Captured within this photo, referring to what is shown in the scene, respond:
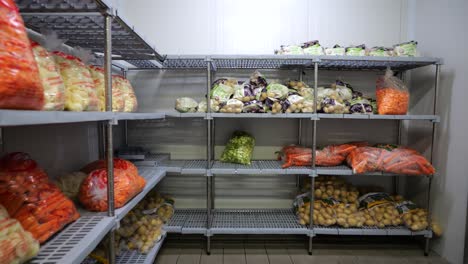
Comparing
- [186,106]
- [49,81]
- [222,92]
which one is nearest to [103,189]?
[49,81]

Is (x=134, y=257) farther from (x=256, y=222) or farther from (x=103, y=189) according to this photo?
(x=256, y=222)

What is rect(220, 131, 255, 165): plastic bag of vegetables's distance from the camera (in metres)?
2.34

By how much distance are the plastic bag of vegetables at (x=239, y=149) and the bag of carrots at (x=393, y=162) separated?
93 centimetres

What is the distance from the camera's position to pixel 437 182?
2234mm

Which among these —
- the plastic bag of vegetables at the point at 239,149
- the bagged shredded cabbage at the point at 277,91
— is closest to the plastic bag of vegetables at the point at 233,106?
the bagged shredded cabbage at the point at 277,91

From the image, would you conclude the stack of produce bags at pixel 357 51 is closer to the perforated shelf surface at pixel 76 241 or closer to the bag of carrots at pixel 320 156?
the bag of carrots at pixel 320 156

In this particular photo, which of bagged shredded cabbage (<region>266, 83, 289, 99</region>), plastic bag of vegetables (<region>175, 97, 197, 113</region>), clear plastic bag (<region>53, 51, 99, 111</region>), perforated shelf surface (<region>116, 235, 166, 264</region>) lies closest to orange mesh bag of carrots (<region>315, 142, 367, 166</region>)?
bagged shredded cabbage (<region>266, 83, 289, 99</region>)

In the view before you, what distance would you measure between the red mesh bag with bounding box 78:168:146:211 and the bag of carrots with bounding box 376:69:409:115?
6.76 ft

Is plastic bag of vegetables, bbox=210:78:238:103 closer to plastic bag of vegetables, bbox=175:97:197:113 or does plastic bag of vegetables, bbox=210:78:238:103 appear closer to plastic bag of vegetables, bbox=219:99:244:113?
plastic bag of vegetables, bbox=219:99:244:113

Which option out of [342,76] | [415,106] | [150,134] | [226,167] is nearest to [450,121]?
[415,106]

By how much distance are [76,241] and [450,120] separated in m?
2.77

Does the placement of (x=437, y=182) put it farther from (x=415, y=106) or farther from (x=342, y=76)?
(x=342, y=76)

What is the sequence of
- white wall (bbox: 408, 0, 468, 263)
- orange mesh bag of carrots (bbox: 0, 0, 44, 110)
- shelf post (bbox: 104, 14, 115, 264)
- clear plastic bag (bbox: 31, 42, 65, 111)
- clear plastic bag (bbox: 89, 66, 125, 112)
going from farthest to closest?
white wall (bbox: 408, 0, 468, 263), clear plastic bag (bbox: 89, 66, 125, 112), shelf post (bbox: 104, 14, 115, 264), clear plastic bag (bbox: 31, 42, 65, 111), orange mesh bag of carrots (bbox: 0, 0, 44, 110)

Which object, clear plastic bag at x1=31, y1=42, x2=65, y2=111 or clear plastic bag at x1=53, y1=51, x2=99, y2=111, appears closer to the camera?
clear plastic bag at x1=31, y1=42, x2=65, y2=111
